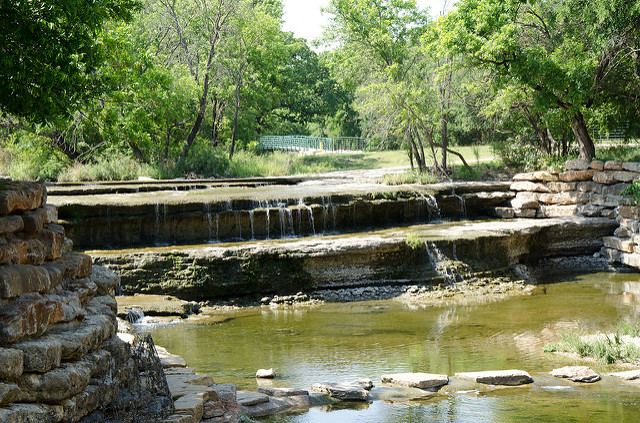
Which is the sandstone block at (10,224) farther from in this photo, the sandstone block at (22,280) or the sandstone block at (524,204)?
the sandstone block at (524,204)

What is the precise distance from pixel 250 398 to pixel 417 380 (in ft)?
6.28

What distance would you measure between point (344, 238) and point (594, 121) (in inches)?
436

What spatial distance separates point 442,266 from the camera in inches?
529

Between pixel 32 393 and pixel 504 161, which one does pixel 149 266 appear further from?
pixel 504 161

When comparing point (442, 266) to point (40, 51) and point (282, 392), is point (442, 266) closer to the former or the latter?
point (282, 392)

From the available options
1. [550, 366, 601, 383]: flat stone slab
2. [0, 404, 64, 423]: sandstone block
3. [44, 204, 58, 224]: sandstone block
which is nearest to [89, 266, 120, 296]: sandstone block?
[44, 204, 58, 224]: sandstone block

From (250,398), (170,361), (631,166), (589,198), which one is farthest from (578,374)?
(589,198)

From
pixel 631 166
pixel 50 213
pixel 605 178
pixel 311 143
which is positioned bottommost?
pixel 605 178

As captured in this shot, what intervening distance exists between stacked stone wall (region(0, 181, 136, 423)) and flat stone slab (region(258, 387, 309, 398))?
1.67m

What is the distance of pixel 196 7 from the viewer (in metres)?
27.1

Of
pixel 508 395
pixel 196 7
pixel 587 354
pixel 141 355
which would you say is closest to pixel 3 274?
pixel 141 355

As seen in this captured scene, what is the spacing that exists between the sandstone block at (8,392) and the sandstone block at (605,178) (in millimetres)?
15509

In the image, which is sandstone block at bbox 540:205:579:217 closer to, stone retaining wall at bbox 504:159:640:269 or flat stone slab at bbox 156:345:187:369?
stone retaining wall at bbox 504:159:640:269

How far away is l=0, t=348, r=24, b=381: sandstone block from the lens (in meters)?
4.07
